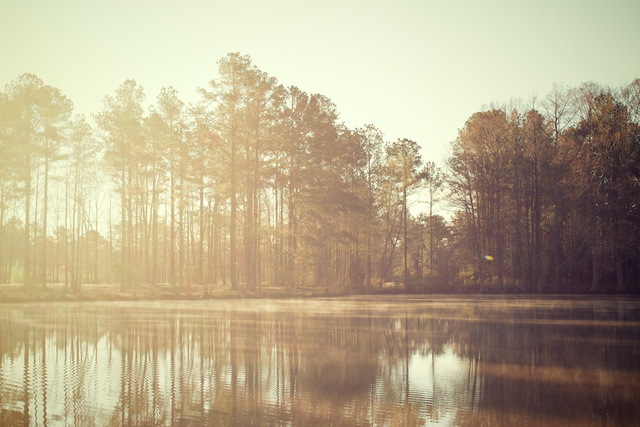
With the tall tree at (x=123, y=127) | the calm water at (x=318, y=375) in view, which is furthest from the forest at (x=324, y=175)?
the calm water at (x=318, y=375)

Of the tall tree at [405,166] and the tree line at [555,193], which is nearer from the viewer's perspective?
the tree line at [555,193]

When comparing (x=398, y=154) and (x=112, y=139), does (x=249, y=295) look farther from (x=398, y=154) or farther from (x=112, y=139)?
(x=398, y=154)

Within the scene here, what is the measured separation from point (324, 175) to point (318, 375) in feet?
133

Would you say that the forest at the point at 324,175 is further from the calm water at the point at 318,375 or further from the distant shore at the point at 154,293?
the calm water at the point at 318,375

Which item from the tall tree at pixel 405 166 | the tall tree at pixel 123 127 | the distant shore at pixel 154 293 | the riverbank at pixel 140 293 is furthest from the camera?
the tall tree at pixel 405 166

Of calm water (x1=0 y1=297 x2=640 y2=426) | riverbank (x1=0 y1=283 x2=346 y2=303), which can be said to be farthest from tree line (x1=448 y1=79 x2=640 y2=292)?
calm water (x1=0 y1=297 x2=640 y2=426)

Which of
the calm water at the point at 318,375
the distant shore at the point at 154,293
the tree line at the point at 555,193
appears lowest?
the distant shore at the point at 154,293

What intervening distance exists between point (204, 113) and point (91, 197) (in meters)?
30.4

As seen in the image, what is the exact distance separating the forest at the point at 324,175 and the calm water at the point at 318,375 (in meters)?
25.8

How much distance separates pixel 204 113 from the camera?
142 ft

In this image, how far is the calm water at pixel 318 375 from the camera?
8133 millimetres

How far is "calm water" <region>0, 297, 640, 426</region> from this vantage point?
8133 millimetres

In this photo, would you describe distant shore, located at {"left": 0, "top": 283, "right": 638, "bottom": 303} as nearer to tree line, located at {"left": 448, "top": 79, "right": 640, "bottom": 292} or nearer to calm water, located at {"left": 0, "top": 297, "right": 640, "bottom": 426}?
tree line, located at {"left": 448, "top": 79, "right": 640, "bottom": 292}

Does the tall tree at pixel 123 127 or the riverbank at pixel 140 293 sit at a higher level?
the tall tree at pixel 123 127
